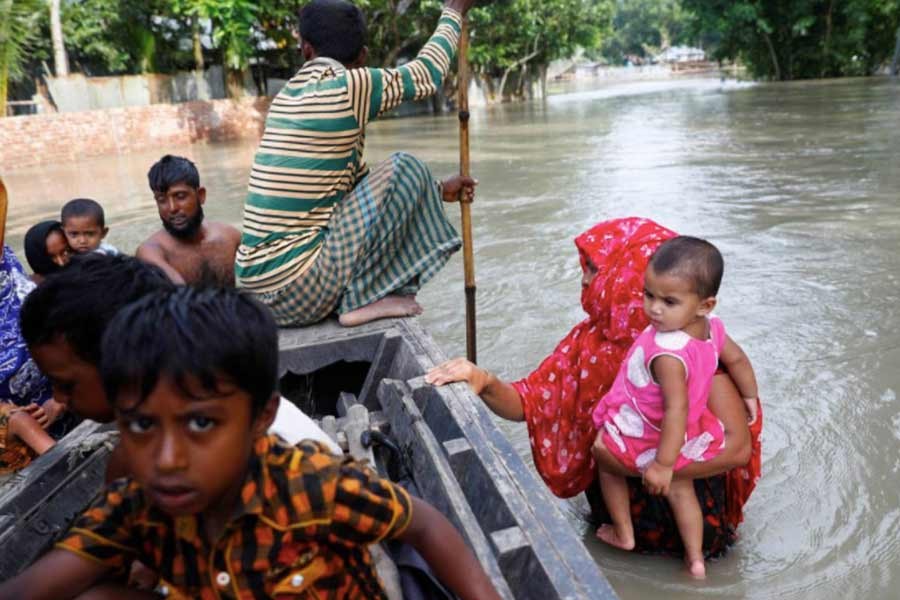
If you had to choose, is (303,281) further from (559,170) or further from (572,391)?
(559,170)

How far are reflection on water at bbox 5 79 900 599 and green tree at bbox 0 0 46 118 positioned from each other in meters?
2.09

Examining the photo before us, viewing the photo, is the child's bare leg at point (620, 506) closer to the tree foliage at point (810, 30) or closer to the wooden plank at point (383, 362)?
the wooden plank at point (383, 362)

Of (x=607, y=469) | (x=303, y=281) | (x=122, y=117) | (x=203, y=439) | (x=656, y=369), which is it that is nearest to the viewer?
(x=203, y=439)

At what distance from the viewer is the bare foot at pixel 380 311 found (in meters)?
2.86

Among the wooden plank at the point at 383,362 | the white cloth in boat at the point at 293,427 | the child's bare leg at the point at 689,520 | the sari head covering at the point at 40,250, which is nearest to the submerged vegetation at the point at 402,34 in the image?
the sari head covering at the point at 40,250

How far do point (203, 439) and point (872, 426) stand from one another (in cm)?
295

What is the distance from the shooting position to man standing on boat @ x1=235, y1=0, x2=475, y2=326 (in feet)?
8.80

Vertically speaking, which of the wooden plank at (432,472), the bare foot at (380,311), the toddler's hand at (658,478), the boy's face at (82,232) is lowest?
the toddler's hand at (658,478)

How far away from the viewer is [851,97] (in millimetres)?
17047

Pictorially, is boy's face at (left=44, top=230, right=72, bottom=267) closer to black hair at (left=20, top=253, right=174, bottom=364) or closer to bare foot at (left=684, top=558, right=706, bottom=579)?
black hair at (left=20, top=253, right=174, bottom=364)

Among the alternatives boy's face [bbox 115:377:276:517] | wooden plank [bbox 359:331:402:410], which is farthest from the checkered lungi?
boy's face [bbox 115:377:276:517]

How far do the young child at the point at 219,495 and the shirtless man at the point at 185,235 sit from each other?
1.96 meters

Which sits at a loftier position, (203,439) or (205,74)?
(205,74)

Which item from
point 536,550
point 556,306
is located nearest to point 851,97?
point 556,306
